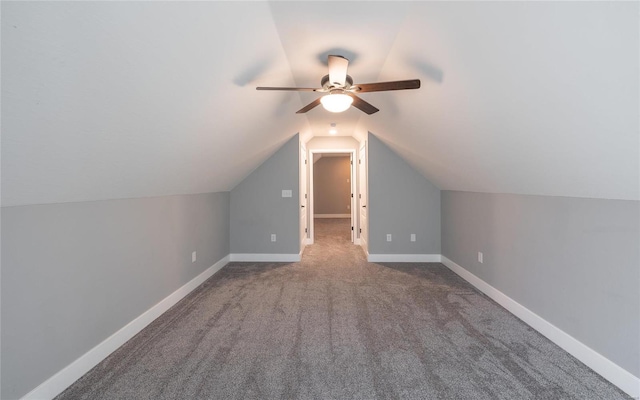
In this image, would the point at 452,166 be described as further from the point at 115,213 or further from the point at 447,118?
the point at 115,213

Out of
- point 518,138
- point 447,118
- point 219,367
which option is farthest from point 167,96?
point 518,138

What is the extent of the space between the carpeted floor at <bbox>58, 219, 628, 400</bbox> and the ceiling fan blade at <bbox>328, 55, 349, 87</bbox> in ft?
6.64

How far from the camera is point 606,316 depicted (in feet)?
5.86

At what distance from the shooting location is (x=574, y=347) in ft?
6.52

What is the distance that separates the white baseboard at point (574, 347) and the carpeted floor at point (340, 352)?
0.18ft

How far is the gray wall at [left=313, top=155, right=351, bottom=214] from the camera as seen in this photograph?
10.5 metres

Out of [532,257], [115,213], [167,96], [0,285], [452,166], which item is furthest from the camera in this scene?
[452,166]

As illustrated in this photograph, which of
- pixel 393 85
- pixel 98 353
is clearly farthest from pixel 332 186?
pixel 98 353

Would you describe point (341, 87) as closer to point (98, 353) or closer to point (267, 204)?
point (98, 353)

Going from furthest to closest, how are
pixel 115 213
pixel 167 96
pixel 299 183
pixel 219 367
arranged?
1. pixel 299 183
2. pixel 115 213
3. pixel 219 367
4. pixel 167 96

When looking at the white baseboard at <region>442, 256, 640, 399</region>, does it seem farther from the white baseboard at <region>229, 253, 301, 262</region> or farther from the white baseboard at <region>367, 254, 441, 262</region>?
the white baseboard at <region>229, 253, 301, 262</region>

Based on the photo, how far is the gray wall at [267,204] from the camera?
4.71 metres

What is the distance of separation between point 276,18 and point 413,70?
116 centimetres

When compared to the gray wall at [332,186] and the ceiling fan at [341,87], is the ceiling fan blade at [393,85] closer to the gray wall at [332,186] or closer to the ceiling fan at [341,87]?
the ceiling fan at [341,87]
